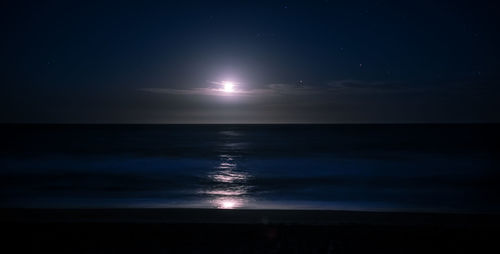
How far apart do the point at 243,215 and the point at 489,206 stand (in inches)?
376

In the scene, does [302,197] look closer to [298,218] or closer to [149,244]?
[298,218]

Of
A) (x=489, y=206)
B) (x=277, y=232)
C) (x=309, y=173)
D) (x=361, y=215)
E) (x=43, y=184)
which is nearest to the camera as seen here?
(x=277, y=232)

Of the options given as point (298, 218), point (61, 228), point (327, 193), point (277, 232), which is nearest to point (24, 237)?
point (61, 228)

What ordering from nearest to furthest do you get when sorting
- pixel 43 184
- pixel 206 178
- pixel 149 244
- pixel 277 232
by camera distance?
1. pixel 149 244
2. pixel 277 232
3. pixel 43 184
4. pixel 206 178

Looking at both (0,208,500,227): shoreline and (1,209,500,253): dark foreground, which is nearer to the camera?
(1,209,500,253): dark foreground

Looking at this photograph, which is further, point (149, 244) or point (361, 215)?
point (361, 215)

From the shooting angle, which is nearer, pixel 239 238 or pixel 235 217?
pixel 239 238

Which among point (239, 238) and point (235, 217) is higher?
point (239, 238)

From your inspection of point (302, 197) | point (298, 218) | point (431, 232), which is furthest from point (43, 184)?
point (431, 232)

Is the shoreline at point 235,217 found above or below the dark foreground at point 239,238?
below

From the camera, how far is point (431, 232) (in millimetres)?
6188

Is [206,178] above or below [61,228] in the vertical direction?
below

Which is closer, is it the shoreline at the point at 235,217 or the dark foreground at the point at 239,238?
the dark foreground at the point at 239,238

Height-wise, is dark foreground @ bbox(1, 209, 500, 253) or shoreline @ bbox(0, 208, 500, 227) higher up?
dark foreground @ bbox(1, 209, 500, 253)
